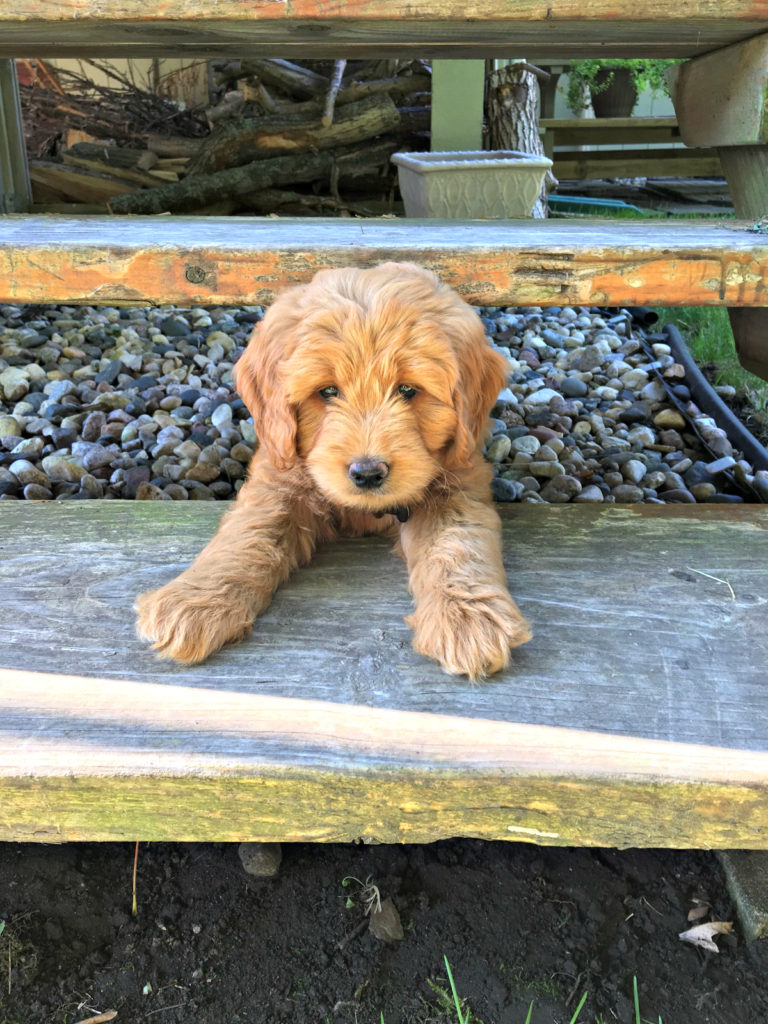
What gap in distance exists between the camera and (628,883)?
2.10 meters

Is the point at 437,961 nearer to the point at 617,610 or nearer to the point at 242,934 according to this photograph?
the point at 242,934

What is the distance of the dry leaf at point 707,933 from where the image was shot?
194cm

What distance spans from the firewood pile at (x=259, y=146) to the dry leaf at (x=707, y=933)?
710 centimetres

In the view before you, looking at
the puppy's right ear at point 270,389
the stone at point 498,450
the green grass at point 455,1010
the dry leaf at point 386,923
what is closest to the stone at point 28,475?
the puppy's right ear at point 270,389

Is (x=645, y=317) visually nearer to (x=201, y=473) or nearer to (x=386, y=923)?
(x=201, y=473)

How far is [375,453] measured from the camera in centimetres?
200

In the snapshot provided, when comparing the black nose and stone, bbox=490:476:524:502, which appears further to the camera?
stone, bbox=490:476:524:502

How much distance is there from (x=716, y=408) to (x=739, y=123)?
220 centimetres

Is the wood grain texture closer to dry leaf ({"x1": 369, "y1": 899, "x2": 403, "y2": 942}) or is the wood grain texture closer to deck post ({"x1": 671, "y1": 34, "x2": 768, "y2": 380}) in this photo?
deck post ({"x1": 671, "y1": 34, "x2": 768, "y2": 380})

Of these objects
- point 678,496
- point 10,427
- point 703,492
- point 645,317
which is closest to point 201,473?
point 10,427

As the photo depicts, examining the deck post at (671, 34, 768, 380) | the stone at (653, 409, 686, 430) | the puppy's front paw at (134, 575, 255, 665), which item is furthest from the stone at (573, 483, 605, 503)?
the puppy's front paw at (134, 575, 255, 665)

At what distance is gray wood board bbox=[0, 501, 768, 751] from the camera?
1734 millimetres

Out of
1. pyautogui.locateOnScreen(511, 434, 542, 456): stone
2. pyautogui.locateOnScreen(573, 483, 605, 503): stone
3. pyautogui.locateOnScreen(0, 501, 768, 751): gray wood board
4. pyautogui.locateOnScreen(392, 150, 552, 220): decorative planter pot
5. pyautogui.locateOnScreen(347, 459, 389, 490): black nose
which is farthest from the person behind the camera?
pyautogui.locateOnScreen(392, 150, 552, 220): decorative planter pot

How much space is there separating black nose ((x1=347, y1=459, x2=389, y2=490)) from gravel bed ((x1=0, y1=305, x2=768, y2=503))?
1.66m
